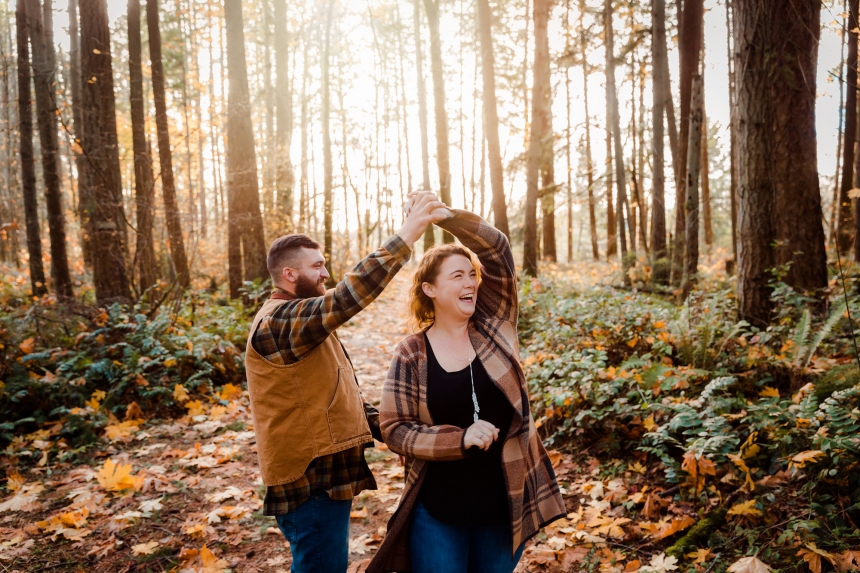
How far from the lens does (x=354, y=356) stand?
30.8 ft

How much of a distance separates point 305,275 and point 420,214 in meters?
0.68

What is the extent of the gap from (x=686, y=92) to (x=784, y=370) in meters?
8.22

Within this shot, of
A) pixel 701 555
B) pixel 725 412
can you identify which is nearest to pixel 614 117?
pixel 725 412

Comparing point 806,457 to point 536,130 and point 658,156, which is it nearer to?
point 658,156

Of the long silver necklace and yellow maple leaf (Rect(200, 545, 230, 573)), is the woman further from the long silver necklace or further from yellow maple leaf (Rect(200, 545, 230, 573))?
yellow maple leaf (Rect(200, 545, 230, 573))

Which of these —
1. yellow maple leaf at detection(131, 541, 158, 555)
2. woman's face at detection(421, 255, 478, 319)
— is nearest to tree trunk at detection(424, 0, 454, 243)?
yellow maple leaf at detection(131, 541, 158, 555)

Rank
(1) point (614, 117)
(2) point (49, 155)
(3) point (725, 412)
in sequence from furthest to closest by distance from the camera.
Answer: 1. (1) point (614, 117)
2. (2) point (49, 155)
3. (3) point (725, 412)

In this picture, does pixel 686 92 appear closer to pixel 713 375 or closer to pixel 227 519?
pixel 713 375

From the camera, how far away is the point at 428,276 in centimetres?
253

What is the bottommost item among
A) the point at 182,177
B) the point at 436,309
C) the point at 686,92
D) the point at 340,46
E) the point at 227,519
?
the point at 227,519

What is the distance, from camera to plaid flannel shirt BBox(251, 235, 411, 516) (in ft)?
6.84

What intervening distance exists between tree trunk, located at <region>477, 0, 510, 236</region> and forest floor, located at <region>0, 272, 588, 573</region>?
27.2 feet

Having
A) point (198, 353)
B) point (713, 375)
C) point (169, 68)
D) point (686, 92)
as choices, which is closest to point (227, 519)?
point (198, 353)

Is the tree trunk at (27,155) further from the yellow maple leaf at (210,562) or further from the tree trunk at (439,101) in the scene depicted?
the yellow maple leaf at (210,562)
